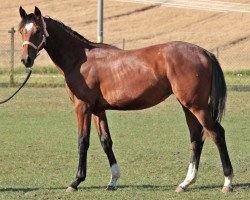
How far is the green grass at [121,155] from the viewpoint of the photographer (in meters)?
10.7

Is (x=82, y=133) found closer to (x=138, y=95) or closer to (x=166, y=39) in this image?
(x=138, y=95)

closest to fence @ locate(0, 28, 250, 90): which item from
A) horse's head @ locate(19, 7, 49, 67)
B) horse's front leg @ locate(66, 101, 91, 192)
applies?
horse's front leg @ locate(66, 101, 91, 192)

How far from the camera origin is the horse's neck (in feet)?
36.5

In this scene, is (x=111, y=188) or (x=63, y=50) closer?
(x=111, y=188)

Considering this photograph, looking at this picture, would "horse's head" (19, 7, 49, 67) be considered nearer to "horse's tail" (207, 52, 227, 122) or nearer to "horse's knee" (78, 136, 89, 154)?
"horse's knee" (78, 136, 89, 154)

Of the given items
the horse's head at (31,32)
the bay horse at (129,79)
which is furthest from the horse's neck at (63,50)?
the horse's head at (31,32)

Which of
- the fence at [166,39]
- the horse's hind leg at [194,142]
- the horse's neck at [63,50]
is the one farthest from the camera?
Result: the fence at [166,39]

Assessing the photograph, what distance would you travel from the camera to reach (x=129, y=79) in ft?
35.8

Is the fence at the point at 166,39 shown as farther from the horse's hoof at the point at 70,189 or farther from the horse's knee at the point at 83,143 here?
the horse's hoof at the point at 70,189

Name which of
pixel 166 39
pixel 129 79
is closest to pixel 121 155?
pixel 129 79

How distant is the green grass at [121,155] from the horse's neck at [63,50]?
1593 millimetres

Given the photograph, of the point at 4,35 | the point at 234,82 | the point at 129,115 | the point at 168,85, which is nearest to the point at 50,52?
the point at 168,85

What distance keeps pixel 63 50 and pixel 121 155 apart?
10.2ft

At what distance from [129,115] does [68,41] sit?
28.8 feet
